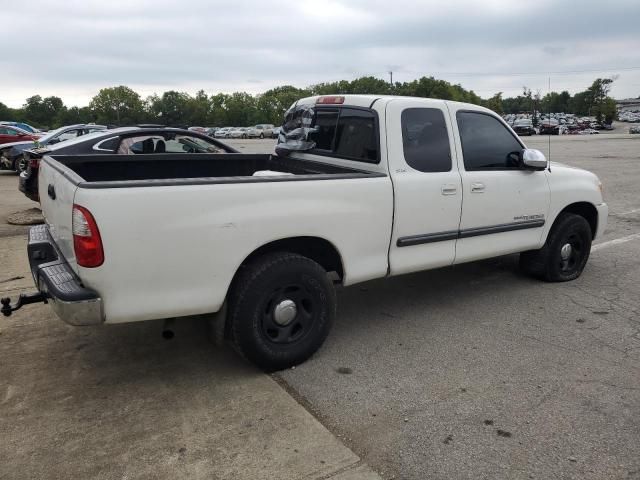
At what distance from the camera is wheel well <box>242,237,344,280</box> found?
3.65 m

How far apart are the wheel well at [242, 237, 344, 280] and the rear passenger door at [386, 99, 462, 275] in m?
0.45

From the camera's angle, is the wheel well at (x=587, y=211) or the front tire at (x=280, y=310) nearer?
the front tire at (x=280, y=310)

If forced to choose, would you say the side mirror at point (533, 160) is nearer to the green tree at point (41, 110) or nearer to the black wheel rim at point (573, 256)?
the black wheel rim at point (573, 256)

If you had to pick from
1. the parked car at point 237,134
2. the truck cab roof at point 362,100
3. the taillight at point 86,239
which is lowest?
the parked car at point 237,134

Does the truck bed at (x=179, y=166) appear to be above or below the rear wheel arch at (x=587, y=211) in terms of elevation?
above

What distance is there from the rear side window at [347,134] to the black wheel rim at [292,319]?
1.25m

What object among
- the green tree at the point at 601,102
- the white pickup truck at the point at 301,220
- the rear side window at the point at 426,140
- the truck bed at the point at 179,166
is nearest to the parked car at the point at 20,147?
the truck bed at the point at 179,166

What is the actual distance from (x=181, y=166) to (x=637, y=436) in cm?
416

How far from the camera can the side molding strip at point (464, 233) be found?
421 centimetres

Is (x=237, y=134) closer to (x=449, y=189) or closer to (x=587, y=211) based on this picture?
(x=587, y=211)

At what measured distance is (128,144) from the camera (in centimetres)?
909

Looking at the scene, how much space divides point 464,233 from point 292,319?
1746 mm

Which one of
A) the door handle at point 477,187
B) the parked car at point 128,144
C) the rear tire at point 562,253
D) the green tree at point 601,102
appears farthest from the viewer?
the green tree at point 601,102

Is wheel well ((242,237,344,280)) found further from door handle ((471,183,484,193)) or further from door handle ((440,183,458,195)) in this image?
door handle ((471,183,484,193))
